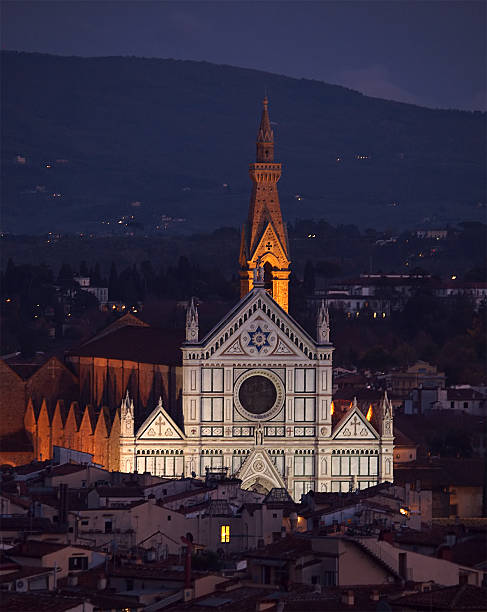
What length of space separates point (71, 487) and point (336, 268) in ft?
428

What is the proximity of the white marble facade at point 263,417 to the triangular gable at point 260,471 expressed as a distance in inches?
1.6

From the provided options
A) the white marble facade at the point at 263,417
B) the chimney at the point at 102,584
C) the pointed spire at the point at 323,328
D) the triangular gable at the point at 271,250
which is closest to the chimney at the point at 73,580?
the chimney at the point at 102,584

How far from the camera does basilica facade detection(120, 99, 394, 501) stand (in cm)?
8325

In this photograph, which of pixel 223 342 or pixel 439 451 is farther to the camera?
pixel 439 451

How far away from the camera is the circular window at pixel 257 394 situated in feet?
277

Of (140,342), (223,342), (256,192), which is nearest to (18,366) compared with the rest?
(140,342)

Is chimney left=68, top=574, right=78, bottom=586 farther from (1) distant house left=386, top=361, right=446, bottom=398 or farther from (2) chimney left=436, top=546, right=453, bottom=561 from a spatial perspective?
(1) distant house left=386, top=361, right=446, bottom=398

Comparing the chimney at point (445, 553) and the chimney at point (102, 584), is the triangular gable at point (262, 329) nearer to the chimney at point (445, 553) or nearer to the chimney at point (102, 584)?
the chimney at point (445, 553)

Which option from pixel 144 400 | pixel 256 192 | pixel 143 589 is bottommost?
pixel 143 589

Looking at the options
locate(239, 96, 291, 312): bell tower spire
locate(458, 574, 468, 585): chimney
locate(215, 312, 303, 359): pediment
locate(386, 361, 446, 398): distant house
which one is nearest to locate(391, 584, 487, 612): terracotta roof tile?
locate(458, 574, 468, 585): chimney

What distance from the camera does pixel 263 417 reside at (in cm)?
8431

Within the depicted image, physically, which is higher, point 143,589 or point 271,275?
point 271,275

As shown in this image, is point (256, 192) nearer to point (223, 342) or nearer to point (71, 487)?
point (223, 342)

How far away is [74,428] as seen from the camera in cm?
9125
